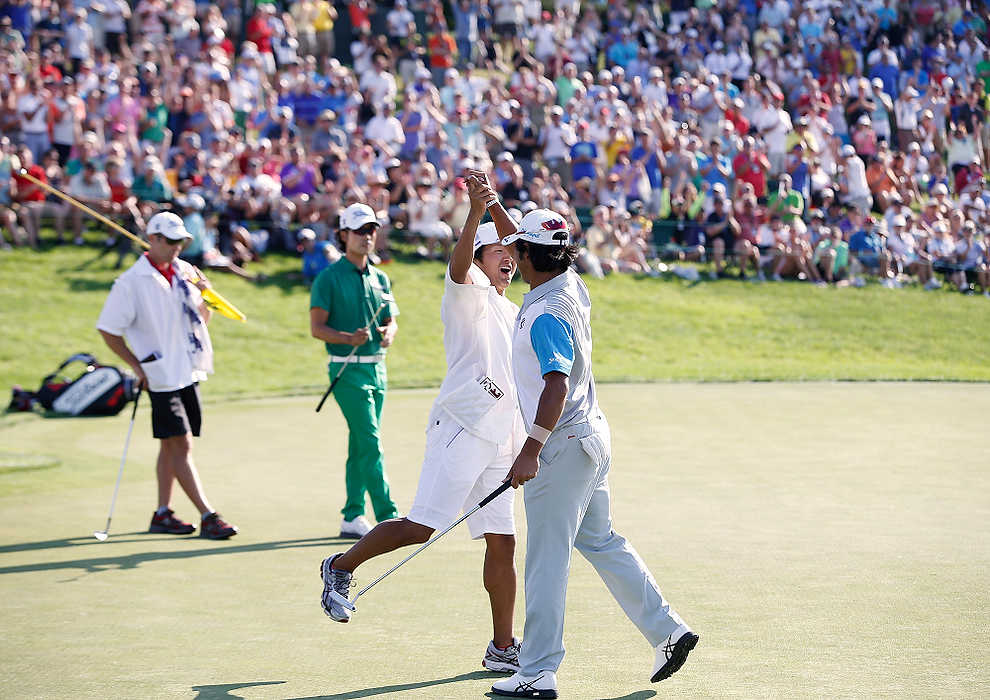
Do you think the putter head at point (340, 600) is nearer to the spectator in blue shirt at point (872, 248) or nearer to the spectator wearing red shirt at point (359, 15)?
the spectator in blue shirt at point (872, 248)

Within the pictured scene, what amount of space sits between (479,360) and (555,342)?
3.34 feet

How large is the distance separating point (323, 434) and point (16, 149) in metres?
9.87

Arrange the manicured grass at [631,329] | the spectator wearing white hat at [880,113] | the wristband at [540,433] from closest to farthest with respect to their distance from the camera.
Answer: the wristband at [540,433], the manicured grass at [631,329], the spectator wearing white hat at [880,113]

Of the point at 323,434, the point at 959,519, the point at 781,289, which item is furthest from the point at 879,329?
the point at 959,519

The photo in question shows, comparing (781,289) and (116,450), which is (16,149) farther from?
(781,289)

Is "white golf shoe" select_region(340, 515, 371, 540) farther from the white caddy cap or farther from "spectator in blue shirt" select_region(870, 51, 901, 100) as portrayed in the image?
"spectator in blue shirt" select_region(870, 51, 901, 100)

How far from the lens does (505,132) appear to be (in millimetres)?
23953

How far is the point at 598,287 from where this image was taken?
2183cm

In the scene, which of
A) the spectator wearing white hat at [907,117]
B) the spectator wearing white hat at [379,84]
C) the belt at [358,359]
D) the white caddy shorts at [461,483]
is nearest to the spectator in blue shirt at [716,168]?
the spectator wearing white hat at [907,117]

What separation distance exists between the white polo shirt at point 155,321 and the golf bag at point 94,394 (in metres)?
5.63

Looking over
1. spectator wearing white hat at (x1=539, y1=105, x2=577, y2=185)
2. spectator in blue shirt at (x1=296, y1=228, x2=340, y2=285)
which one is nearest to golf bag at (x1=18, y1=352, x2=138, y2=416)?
spectator in blue shirt at (x1=296, y1=228, x2=340, y2=285)

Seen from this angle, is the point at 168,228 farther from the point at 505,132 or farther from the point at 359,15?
the point at 359,15

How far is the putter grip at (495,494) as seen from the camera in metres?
5.65

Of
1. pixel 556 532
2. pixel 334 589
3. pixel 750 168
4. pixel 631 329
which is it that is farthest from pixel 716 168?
pixel 556 532
